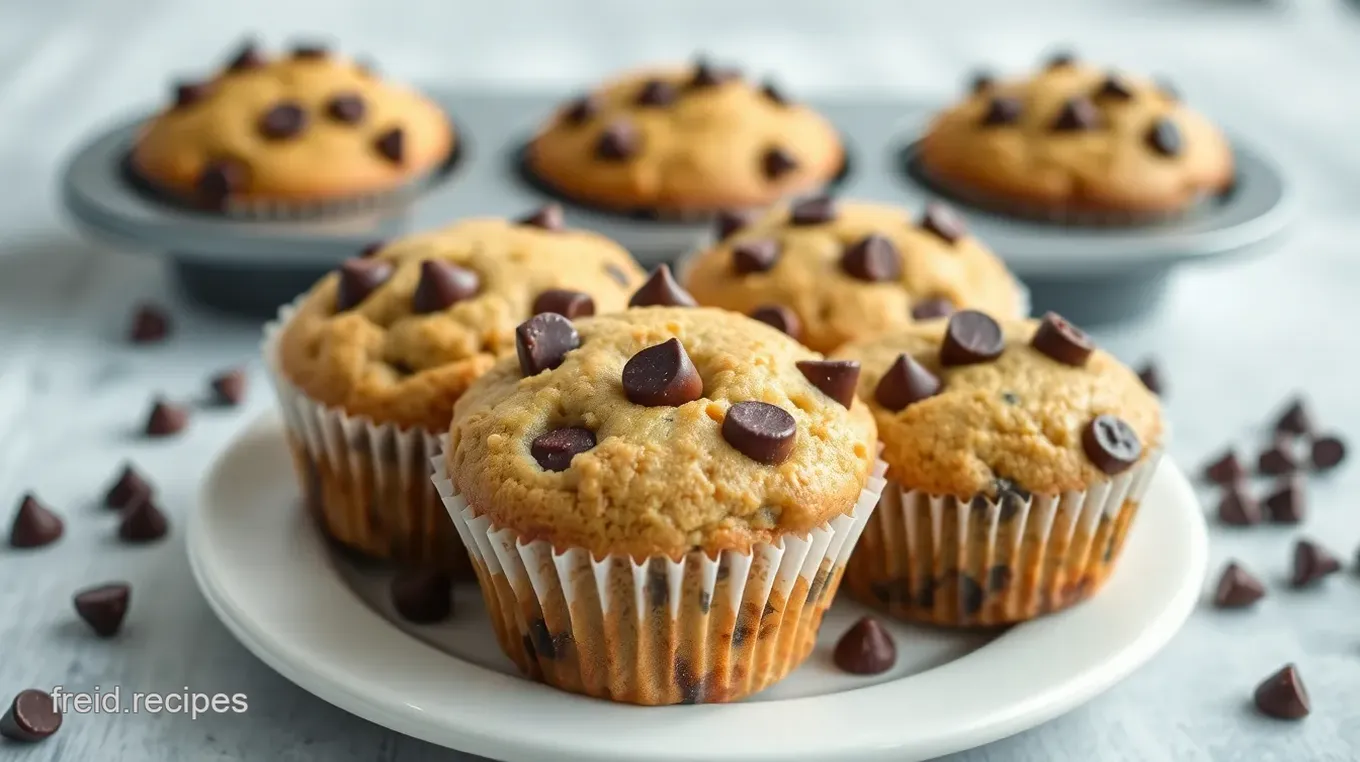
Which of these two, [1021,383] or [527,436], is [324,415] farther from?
[1021,383]

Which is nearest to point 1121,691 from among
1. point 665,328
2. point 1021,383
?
point 1021,383

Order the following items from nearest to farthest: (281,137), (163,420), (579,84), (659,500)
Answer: (659,500)
(163,420)
(281,137)
(579,84)

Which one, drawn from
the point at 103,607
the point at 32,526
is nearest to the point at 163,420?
the point at 32,526

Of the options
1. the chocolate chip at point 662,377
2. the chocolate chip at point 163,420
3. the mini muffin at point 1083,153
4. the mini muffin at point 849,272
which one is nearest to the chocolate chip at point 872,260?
the mini muffin at point 849,272

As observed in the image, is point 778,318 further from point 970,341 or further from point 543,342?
point 543,342

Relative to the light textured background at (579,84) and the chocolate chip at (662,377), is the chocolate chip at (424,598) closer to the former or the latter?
the light textured background at (579,84)

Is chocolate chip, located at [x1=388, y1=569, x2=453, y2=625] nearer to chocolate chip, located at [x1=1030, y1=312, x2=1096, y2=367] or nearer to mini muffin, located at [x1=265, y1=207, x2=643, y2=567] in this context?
mini muffin, located at [x1=265, y1=207, x2=643, y2=567]
